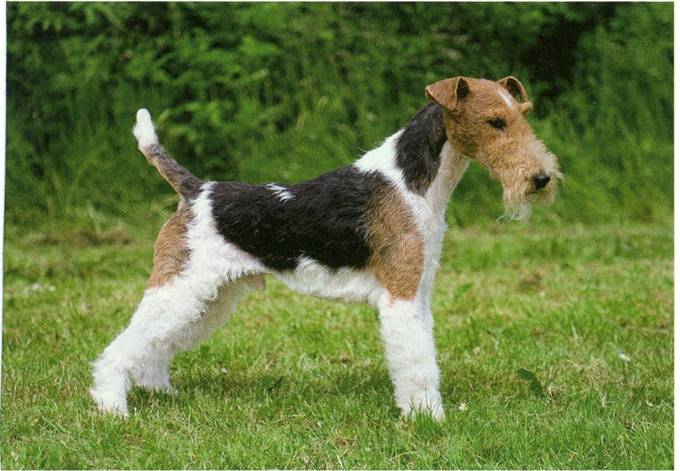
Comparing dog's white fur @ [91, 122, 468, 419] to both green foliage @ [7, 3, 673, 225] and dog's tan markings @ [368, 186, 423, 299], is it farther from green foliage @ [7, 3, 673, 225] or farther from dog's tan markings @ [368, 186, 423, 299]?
green foliage @ [7, 3, 673, 225]

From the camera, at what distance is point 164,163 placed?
4254 millimetres

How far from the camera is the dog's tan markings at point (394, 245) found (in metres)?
3.88

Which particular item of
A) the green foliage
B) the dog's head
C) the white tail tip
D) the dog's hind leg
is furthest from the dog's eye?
the green foliage

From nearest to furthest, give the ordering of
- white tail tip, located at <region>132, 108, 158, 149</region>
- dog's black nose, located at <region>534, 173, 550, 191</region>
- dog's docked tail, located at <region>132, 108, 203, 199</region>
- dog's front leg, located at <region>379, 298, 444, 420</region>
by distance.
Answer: dog's black nose, located at <region>534, 173, 550, 191</region> < dog's front leg, located at <region>379, 298, 444, 420</region> < dog's docked tail, located at <region>132, 108, 203, 199</region> < white tail tip, located at <region>132, 108, 158, 149</region>

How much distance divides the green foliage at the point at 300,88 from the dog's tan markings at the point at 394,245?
14.9ft

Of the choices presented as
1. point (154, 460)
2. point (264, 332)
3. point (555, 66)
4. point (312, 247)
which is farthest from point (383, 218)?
point (555, 66)

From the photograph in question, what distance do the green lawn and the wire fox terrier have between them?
27 centimetres

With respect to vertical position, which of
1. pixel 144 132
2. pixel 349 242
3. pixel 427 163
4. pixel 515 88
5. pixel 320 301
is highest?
pixel 515 88

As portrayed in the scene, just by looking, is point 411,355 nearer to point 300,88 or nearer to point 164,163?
point 164,163

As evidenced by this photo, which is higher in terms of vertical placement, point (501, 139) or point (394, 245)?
point (501, 139)

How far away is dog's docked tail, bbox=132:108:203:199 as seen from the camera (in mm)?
4199

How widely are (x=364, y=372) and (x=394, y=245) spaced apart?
3.58ft

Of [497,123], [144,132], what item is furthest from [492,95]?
[144,132]

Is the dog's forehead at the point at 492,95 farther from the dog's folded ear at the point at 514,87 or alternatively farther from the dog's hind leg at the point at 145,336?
the dog's hind leg at the point at 145,336
